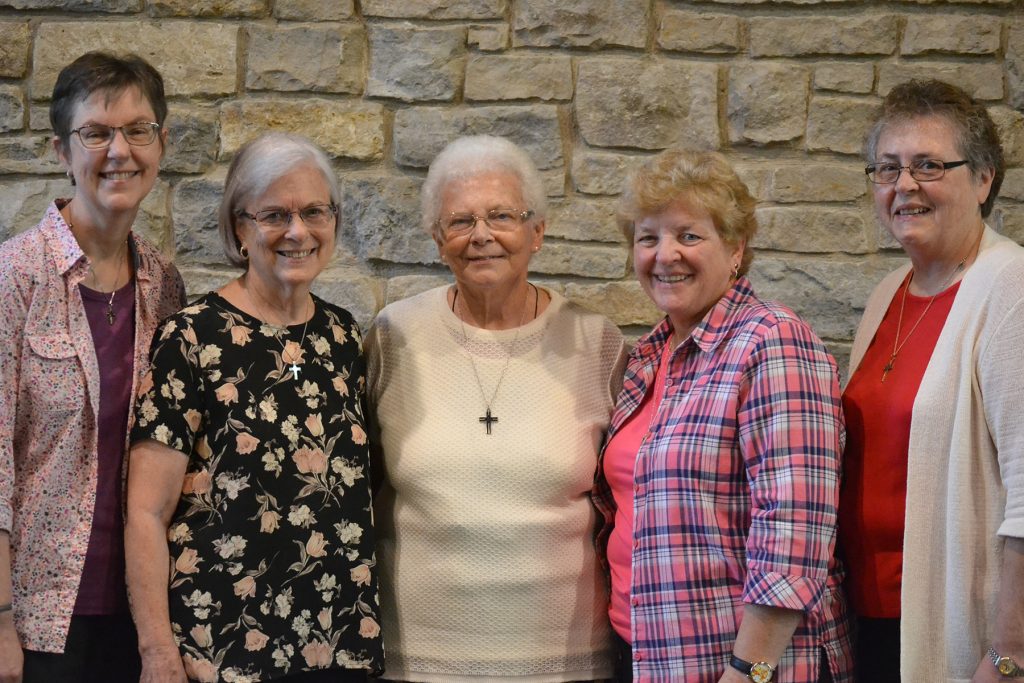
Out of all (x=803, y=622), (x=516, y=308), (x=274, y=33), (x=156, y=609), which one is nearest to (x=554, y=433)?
(x=516, y=308)

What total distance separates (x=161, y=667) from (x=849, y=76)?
2.19 meters

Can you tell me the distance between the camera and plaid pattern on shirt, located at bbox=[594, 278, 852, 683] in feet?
5.83

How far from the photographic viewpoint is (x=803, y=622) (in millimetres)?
1853

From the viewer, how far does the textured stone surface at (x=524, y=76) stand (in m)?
2.87

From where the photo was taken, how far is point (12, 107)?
2.95 m

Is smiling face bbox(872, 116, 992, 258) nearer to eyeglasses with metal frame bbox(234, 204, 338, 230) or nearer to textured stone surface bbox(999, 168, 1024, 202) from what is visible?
textured stone surface bbox(999, 168, 1024, 202)

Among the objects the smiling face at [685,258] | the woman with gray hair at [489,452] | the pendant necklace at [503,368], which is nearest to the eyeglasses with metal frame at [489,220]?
the woman with gray hair at [489,452]

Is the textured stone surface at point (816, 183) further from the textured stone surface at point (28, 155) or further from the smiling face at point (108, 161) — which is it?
the textured stone surface at point (28, 155)

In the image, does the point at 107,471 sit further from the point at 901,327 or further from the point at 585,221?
the point at 901,327

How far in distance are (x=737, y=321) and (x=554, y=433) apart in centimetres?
48

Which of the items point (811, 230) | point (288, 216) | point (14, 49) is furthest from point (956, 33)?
point (14, 49)

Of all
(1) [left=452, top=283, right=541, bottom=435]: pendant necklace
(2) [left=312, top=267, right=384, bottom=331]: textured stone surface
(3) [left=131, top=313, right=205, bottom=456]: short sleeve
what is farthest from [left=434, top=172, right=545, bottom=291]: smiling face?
(2) [left=312, top=267, right=384, bottom=331]: textured stone surface

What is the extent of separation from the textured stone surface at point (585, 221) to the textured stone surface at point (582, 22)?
0.43m

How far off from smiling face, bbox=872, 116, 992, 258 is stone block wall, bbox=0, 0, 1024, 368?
84 centimetres
